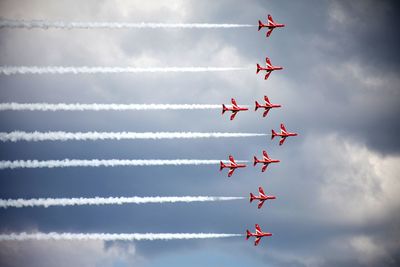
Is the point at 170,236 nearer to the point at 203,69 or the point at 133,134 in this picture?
the point at 133,134

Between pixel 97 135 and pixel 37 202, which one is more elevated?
pixel 97 135

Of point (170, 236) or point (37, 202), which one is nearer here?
point (37, 202)

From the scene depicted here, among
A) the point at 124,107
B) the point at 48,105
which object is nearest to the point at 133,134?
the point at 124,107

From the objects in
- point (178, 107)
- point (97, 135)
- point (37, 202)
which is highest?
point (178, 107)

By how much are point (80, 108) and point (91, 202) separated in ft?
58.1

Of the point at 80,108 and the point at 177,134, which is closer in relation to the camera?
the point at 80,108

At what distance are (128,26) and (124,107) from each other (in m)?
15.4

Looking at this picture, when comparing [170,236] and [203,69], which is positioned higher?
[203,69]

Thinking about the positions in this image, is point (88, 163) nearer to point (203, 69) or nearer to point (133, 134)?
point (133, 134)

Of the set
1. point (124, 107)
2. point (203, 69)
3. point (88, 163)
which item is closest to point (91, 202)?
point (88, 163)

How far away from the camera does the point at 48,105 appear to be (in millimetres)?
165875

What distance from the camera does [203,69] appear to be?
17825 centimetres

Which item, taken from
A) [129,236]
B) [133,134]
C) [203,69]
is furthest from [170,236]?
[203,69]

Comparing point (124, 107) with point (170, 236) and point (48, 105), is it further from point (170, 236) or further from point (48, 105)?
point (170, 236)
